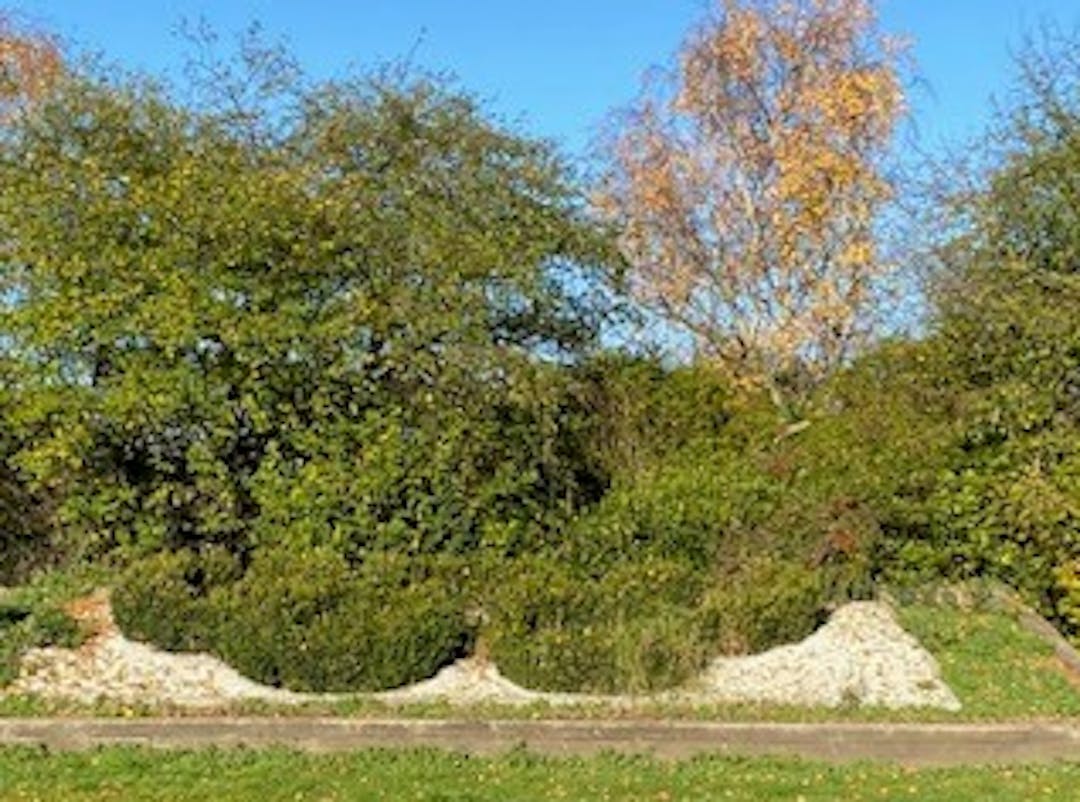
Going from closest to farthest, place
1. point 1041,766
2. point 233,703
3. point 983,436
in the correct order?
point 1041,766
point 233,703
point 983,436

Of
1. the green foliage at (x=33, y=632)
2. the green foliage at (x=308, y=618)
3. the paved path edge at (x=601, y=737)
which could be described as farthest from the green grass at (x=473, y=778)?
the green foliage at (x=33, y=632)

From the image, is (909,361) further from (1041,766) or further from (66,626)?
(66,626)

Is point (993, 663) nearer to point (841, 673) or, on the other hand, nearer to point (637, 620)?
point (841, 673)

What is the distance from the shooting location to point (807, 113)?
2877 centimetres

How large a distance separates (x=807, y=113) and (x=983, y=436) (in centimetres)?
1471

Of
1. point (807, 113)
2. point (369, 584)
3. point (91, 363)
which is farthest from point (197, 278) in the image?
point (807, 113)

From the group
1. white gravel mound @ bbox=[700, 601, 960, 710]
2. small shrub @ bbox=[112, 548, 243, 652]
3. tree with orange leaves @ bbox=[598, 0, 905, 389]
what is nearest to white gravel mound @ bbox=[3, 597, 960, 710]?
white gravel mound @ bbox=[700, 601, 960, 710]

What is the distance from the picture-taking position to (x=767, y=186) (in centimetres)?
2925

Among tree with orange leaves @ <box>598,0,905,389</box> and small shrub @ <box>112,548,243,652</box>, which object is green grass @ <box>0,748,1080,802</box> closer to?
small shrub @ <box>112,548,243,652</box>

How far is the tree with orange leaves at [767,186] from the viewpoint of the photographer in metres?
28.5

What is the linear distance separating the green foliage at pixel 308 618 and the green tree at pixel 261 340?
4.79 ft

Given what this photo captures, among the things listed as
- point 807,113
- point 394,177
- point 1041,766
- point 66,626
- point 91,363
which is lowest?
point 1041,766

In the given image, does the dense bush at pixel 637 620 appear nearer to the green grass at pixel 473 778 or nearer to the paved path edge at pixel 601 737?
the paved path edge at pixel 601 737

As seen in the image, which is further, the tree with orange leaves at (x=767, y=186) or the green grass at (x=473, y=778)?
the tree with orange leaves at (x=767, y=186)
